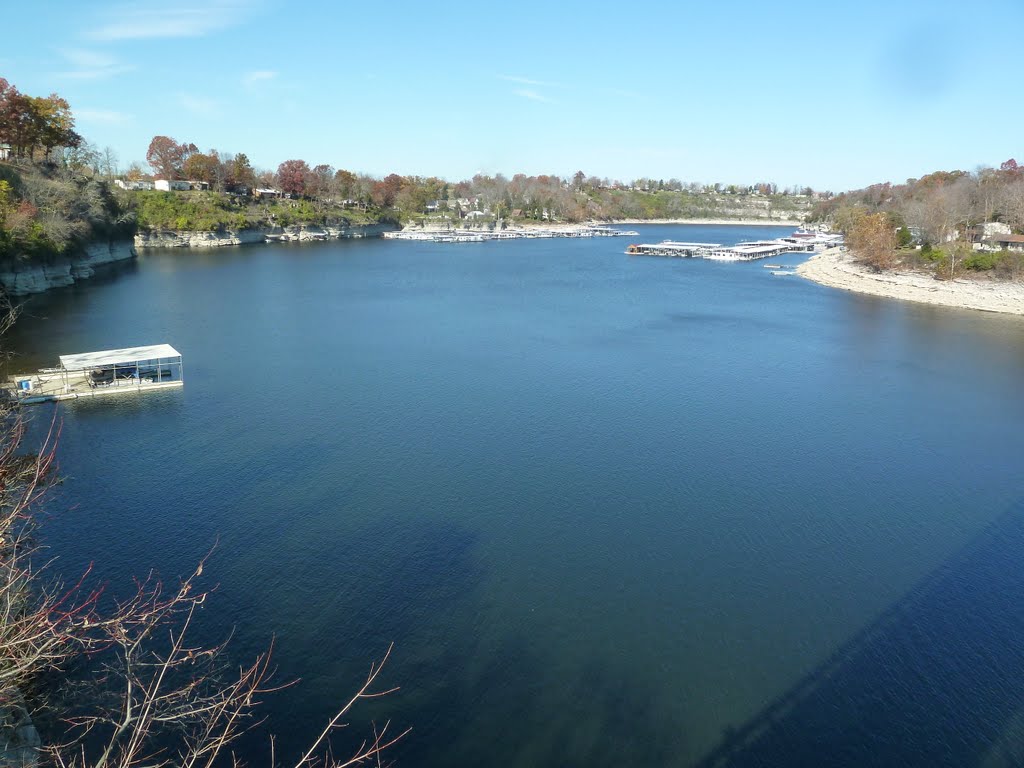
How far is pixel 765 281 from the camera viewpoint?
34.3 metres

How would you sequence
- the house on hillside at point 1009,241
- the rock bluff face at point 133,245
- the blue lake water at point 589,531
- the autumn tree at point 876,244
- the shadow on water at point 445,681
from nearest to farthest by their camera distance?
1. the shadow on water at point 445,681
2. the blue lake water at point 589,531
3. the rock bluff face at point 133,245
4. the house on hillside at point 1009,241
5. the autumn tree at point 876,244

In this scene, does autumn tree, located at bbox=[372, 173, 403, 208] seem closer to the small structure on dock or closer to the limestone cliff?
the limestone cliff

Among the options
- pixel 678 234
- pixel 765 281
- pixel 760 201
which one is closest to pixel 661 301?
pixel 765 281

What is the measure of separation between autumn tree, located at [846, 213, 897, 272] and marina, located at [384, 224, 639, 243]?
2931 cm

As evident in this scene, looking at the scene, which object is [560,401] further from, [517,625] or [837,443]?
[517,625]

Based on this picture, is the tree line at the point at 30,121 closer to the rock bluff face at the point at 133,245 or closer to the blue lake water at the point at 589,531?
the rock bluff face at the point at 133,245

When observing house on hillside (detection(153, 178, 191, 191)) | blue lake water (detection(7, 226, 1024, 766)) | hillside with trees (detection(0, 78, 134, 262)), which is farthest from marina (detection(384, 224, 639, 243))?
blue lake water (detection(7, 226, 1024, 766))

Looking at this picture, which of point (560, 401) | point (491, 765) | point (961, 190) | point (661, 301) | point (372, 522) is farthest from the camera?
point (961, 190)

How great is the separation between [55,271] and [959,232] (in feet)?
137

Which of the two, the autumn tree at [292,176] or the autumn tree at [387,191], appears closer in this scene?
the autumn tree at [292,176]

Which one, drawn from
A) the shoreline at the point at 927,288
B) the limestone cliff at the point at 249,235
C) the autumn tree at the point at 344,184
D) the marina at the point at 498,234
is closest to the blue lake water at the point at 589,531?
the shoreline at the point at 927,288

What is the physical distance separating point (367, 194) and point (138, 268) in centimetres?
3134

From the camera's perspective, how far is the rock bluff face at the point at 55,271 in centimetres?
2072

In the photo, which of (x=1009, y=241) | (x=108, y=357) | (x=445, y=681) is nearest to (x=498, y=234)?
(x=1009, y=241)
